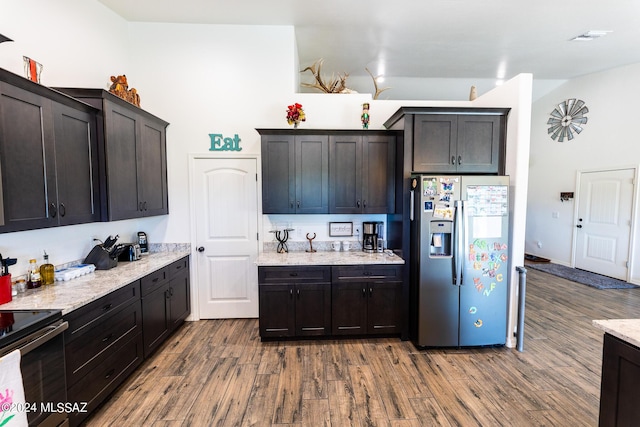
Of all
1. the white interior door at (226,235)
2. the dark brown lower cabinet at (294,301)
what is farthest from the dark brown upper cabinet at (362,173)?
the white interior door at (226,235)

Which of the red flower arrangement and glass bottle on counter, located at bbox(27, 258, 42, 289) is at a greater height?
the red flower arrangement

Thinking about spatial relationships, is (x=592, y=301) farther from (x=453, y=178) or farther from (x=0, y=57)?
(x=0, y=57)

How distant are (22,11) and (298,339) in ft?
12.9

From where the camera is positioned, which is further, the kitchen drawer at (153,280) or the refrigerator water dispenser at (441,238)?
the refrigerator water dispenser at (441,238)

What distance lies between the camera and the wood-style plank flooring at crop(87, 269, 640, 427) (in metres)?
2.06

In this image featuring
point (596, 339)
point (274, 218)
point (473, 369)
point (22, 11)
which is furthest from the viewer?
point (274, 218)

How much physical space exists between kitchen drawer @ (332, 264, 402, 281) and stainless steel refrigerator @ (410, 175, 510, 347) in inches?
9.2

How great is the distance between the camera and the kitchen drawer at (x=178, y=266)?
3.14 meters

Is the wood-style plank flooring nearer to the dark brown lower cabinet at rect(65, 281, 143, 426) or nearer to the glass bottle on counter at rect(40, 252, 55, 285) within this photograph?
the dark brown lower cabinet at rect(65, 281, 143, 426)

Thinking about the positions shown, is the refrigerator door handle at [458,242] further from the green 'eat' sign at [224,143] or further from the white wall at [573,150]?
the white wall at [573,150]

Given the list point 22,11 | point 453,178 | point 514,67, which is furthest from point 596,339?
point 22,11

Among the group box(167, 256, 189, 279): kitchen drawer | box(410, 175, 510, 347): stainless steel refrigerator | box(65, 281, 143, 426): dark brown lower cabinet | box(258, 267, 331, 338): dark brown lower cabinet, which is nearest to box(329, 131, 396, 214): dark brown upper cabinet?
box(410, 175, 510, 347): stainless steel refrigerator

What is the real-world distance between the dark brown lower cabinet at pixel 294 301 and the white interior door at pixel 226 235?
0.68 m

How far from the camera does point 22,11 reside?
87.8 inches
